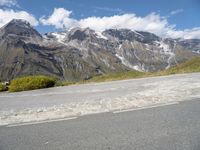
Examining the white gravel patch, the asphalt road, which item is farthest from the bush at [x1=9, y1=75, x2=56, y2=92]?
the asphalt road

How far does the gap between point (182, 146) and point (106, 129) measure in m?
2.20

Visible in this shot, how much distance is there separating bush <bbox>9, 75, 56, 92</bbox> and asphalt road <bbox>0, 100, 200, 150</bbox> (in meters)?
14.4

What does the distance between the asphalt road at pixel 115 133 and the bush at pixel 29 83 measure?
14401 millimetres

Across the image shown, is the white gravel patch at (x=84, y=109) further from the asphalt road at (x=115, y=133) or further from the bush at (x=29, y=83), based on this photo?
the bush at (x=29, y=83)

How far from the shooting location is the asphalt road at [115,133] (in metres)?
5.87

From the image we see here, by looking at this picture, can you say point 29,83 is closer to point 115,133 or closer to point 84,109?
point 84,109

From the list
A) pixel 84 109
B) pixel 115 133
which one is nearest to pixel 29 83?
pixel 84 109

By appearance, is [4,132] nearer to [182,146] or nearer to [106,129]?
[106,129]

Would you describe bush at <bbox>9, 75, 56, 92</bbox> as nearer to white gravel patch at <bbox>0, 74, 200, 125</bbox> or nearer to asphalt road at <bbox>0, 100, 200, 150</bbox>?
white gravel patch at <bbox>0, 74, 200, 125</bbox>

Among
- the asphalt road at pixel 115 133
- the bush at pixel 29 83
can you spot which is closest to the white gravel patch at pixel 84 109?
the asphalt road at pixel 115 133

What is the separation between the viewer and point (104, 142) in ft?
20.0

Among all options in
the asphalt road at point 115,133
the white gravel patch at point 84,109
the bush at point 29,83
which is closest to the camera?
the asphalt road at point 115,133

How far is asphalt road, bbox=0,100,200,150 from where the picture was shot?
5.87 metres

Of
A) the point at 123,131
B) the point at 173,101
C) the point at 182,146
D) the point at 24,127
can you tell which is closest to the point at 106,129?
the point at 123,131
